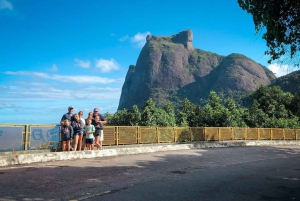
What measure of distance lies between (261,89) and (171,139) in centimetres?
4681

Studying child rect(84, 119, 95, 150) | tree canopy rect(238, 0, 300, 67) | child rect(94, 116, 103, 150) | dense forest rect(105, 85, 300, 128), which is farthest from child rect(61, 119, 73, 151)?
dense forest rect(105, 85, 300, 128)

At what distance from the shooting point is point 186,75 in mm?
178750

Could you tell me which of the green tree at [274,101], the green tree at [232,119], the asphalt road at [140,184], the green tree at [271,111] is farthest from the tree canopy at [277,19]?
the green tree at [274,101]

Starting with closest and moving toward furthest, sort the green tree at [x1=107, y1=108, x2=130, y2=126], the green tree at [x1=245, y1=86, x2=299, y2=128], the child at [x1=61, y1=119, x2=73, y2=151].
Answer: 1. the child at [x1=61, y1=119, x2=73, y2=151]
2. the green tree at [x1=245, y1=86, x2=299, y2=128]
3. the green tree at [x1=107, y1=108, x2=130, y2=126]

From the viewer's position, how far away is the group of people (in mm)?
9875

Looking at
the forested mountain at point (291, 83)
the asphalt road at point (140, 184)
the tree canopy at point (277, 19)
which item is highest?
the forested mountain at point (291, 83)

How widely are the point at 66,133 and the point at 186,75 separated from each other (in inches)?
6769

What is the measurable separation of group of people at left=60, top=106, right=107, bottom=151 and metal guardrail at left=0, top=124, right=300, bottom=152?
691mm

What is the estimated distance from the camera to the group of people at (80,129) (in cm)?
988

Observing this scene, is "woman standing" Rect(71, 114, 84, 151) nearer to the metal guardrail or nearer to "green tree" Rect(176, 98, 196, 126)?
the metal guardrail

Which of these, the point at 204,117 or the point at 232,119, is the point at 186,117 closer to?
the point at 204,117

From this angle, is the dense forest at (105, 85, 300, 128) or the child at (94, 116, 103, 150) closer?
the child at (94, 116, 103, 150)

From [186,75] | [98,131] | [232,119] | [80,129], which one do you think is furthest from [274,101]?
[186,75]

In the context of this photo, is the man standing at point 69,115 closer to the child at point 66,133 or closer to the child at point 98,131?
the child at point 66,133
